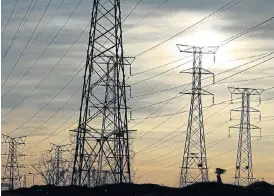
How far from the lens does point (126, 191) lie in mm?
53344

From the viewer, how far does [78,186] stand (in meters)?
56.2

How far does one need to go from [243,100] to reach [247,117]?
274 centimetres

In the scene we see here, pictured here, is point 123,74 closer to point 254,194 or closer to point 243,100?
point 254,194

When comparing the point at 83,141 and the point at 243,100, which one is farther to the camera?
the point at 243,100

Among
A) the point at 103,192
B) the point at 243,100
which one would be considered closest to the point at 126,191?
the point at 103,192

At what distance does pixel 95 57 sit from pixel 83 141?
6205 mm

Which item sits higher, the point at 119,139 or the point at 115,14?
the point at 115,14

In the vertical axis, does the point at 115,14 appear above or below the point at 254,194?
above

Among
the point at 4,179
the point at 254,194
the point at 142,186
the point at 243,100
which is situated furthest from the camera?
the point at 4,179

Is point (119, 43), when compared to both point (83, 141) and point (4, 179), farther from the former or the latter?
Answer: point (4, 179)

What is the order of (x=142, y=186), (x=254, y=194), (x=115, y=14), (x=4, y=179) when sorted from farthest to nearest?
(x=4, y=179), (x=142, y=186), (x=115, y=14), (x=254, y=194)

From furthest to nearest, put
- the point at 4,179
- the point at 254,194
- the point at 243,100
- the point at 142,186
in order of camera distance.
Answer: the point at 4,179 < the point at 243,100 < the point at 142,186 < the point at 254,194

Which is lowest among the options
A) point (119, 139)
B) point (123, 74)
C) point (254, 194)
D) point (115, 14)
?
point (254, 194)

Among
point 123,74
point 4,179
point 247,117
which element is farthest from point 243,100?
point 4,179
